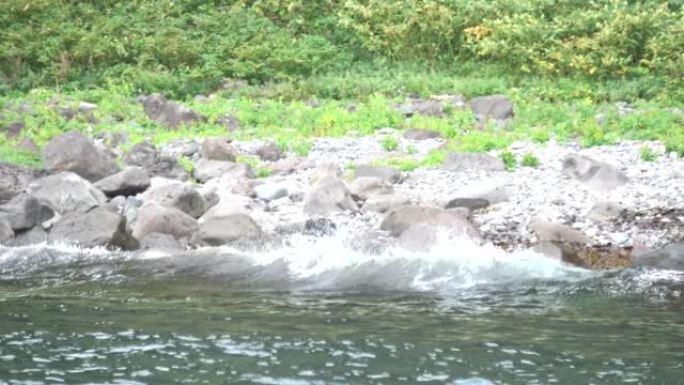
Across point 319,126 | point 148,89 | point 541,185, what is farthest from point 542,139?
point 148,89

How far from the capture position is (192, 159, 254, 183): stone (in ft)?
47.9

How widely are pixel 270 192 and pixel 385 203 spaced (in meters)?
1.61

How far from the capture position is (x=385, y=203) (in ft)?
42.7

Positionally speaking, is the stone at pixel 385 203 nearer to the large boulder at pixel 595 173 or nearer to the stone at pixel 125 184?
the large boulder at pixel 595 173

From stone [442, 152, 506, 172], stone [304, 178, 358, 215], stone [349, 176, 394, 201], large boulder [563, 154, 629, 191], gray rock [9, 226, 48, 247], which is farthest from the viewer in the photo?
stone [442, 152, 506, 172]

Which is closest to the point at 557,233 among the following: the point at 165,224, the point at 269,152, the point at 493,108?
the point at 165,224

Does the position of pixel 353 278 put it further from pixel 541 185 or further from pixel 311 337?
pixel 541 185

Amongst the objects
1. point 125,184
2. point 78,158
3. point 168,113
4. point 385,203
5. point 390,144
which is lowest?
point 385,203

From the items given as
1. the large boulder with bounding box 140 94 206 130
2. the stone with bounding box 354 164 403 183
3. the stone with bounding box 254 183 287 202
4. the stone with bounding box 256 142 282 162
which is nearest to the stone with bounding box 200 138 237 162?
the stone with bounding box 256 142 282 162

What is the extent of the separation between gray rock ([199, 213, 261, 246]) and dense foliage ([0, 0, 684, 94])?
28.0 feet

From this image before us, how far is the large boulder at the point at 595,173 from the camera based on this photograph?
13266 millimetres

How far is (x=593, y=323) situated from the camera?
8.85 metres

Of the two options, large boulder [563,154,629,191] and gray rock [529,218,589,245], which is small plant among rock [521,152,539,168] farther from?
gray rock [529,218,589,245]

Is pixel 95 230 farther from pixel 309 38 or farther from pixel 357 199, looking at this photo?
pixel 309 38
